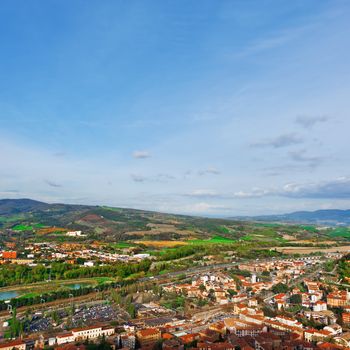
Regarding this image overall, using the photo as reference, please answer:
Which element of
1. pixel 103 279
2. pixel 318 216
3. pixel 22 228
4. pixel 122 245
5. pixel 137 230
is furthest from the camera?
pixel 318 216

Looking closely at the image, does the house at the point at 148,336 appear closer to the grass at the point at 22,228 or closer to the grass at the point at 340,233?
the grass at the point at 340,233

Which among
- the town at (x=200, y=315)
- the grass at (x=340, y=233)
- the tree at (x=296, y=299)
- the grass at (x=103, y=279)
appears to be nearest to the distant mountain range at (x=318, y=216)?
the grass at (x=340, y=233)

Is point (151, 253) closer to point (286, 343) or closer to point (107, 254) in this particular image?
point (107, 254)

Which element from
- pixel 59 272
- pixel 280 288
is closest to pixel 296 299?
pixel 280 288

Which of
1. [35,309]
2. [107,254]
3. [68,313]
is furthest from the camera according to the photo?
[107,254]

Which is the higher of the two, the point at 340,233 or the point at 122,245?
the point at 340,233

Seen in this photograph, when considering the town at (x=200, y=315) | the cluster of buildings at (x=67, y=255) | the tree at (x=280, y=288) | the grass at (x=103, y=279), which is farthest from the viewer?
the cluster of buildings at (x=67, y=255)

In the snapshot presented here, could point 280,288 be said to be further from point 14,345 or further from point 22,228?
point 22,228

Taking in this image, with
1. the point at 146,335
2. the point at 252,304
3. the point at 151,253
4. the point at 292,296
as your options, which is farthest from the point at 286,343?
the point at 151,253

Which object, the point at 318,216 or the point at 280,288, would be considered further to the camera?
the point at 318,216

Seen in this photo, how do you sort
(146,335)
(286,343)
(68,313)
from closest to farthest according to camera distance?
(286,343)
(146,335)
(68,313)

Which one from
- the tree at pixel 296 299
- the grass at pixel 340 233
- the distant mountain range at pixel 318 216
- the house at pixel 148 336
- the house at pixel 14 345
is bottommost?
the house at pixel 14 345
